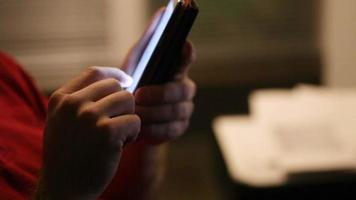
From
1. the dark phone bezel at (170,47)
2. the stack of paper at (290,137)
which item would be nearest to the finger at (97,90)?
the dark phone bezel at (170,47)

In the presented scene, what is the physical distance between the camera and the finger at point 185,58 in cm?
84

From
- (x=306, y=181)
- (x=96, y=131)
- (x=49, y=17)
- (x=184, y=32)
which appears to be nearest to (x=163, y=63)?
(x=184, y=32)

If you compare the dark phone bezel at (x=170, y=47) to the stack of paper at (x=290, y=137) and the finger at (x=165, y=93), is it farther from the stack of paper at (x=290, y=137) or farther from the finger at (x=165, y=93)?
the stack of paper at (x=290, y=137)

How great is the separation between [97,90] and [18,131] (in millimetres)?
295

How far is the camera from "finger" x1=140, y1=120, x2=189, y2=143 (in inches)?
33.6

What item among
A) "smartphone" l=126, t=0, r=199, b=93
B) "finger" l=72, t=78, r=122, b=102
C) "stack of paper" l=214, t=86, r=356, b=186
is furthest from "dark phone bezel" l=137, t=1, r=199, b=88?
"stack of paper" l=214, t=86, r=356, b=186

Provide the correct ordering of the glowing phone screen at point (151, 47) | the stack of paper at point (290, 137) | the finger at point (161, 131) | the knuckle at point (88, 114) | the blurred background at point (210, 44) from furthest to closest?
the blurred background at point (210, 44) < the stack of paper at point (290, 137) < the finger at point (161, 131) < the glowing phone screen at point (151, 47) < the knuckle at point (88, 114)

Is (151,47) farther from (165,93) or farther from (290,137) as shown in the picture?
(290,137)

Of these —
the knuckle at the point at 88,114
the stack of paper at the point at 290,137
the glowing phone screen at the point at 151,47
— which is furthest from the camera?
the stack of paper at the point at 290,137

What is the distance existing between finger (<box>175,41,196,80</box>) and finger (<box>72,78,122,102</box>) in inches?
7.7

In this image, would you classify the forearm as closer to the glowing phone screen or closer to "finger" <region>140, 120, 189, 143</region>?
"finger" <region>140, 120, 189, 143</region>

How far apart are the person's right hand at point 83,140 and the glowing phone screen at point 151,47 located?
130mm

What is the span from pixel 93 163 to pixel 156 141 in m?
0.27

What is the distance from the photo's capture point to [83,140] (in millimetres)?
620
